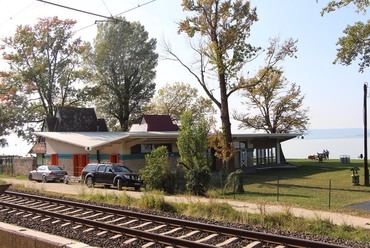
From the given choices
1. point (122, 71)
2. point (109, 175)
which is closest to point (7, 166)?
point (122, 71)

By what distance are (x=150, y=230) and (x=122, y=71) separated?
49426 mm

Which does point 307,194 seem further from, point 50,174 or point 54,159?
point 54,159

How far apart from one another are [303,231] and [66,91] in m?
49.3

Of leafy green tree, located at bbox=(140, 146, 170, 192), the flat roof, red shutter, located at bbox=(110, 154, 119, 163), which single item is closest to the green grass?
leafy green tree, located at bbox=(140, 146, 170, 192)

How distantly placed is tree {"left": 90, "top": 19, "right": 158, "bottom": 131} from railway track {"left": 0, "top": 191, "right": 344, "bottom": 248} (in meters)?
43.8

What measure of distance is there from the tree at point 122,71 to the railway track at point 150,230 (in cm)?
4376

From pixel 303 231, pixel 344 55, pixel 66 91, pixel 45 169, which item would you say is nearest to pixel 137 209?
pixel 303 231

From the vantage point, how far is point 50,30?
2251 inches

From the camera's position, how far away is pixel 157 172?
83.1ft

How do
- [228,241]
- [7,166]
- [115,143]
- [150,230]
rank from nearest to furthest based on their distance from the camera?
[228,241] < [150,230] < [115,143] < [7,166]

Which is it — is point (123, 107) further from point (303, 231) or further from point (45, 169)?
point (303, 231)

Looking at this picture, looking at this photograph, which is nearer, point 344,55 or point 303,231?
point 303,231

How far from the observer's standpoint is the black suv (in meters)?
27.9

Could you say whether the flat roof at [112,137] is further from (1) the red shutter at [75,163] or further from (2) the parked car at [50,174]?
(2) the parked car at [50,174]
